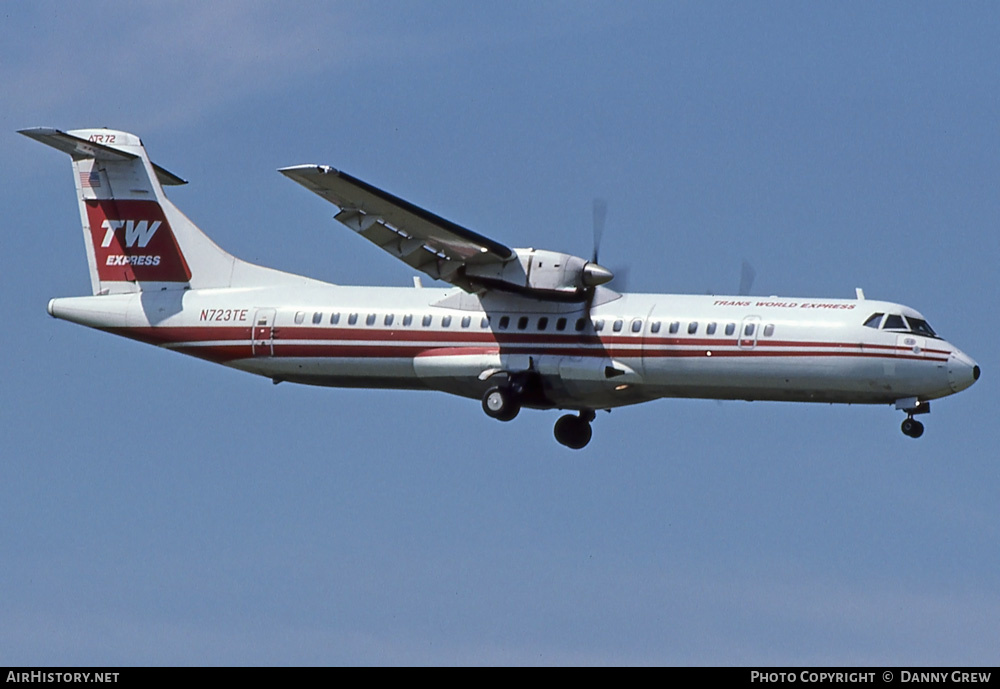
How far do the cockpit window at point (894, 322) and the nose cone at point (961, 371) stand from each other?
92cm

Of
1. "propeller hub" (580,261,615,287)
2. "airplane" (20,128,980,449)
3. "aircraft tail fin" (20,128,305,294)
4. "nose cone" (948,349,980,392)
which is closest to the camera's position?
"nose cone" (948,349,980,392)

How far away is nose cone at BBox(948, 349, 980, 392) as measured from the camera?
26.8 metres

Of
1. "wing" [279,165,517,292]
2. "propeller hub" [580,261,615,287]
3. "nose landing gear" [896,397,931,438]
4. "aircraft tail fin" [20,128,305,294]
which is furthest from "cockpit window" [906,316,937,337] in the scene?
"aircraft tail fin" [20,128,305,294]

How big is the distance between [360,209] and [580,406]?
5.16 meters

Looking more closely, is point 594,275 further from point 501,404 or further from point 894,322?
point 894,322

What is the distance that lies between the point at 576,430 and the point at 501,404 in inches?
94.8

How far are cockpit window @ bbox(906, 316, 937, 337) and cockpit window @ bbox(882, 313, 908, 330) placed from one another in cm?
14

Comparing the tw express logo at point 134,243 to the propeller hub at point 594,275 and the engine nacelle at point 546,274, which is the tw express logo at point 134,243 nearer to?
the engine nacelle at point 546,274

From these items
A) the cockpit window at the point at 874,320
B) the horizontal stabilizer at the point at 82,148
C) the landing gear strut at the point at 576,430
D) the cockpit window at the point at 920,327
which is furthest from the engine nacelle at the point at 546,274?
the horizontal stabilizer at the point at 82,148

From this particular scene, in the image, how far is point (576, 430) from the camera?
30734 mm

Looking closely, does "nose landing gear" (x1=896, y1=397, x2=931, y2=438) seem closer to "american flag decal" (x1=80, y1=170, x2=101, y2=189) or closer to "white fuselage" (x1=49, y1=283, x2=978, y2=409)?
"white fuselage" (x1=49, y1=283, x2=978, y2=409)

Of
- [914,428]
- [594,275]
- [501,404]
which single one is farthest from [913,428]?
[501,404]
